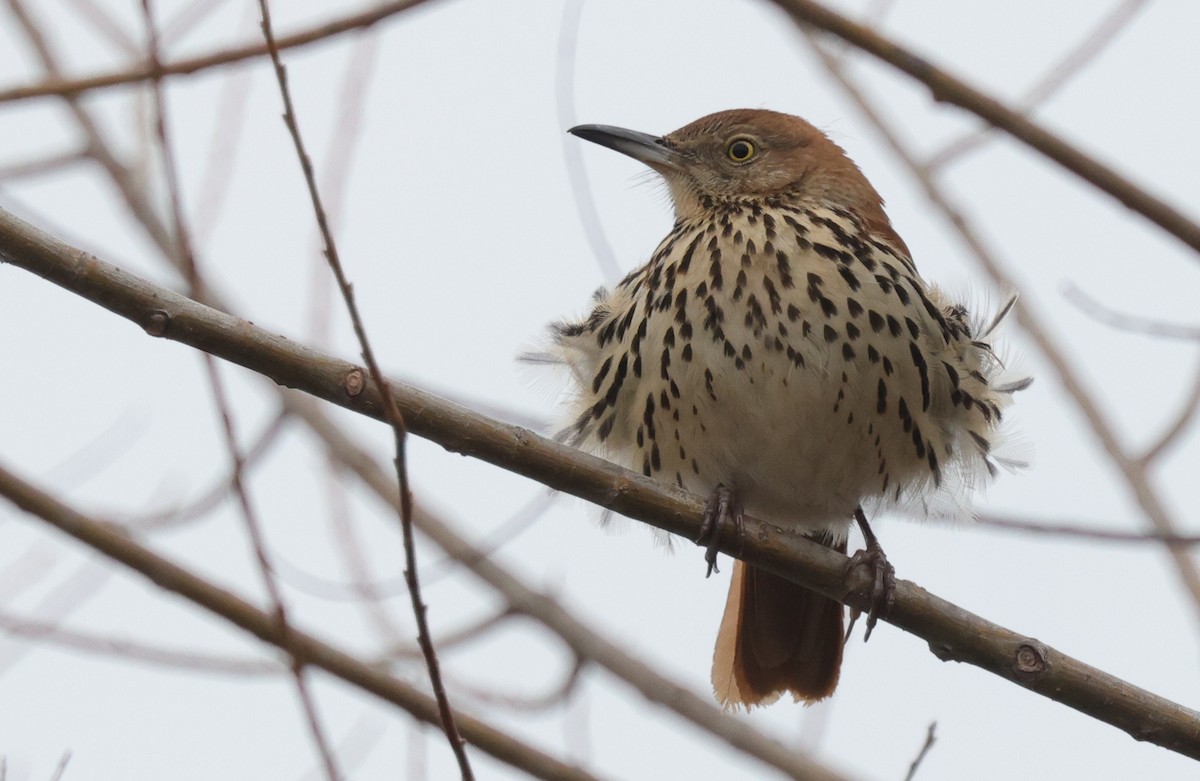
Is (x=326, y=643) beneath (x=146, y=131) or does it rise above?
beneath

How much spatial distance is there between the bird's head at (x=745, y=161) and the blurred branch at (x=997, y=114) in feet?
4.31

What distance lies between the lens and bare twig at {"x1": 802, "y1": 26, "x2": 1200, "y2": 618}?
13.6ft

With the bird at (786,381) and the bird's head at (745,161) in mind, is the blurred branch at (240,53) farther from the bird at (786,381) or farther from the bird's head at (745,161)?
the bird's head at (745,161)

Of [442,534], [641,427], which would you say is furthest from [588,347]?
[442,534]

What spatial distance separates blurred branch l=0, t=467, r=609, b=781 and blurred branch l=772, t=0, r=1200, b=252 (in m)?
1.68

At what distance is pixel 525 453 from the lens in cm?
288

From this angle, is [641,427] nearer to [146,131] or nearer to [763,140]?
[763,140]

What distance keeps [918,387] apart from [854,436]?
0.21m

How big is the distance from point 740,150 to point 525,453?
6.87ft

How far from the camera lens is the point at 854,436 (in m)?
3.94

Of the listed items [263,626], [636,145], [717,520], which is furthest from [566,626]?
[263,626]

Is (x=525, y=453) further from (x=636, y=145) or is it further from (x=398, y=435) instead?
(x=636, y=145)

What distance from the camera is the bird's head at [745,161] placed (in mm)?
4520

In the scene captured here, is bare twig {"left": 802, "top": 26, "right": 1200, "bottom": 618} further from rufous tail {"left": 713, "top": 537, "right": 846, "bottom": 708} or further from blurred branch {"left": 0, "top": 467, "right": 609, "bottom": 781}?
blurred branch {"left": 0, "top": 467, "right": 609, "bottom": 781}
